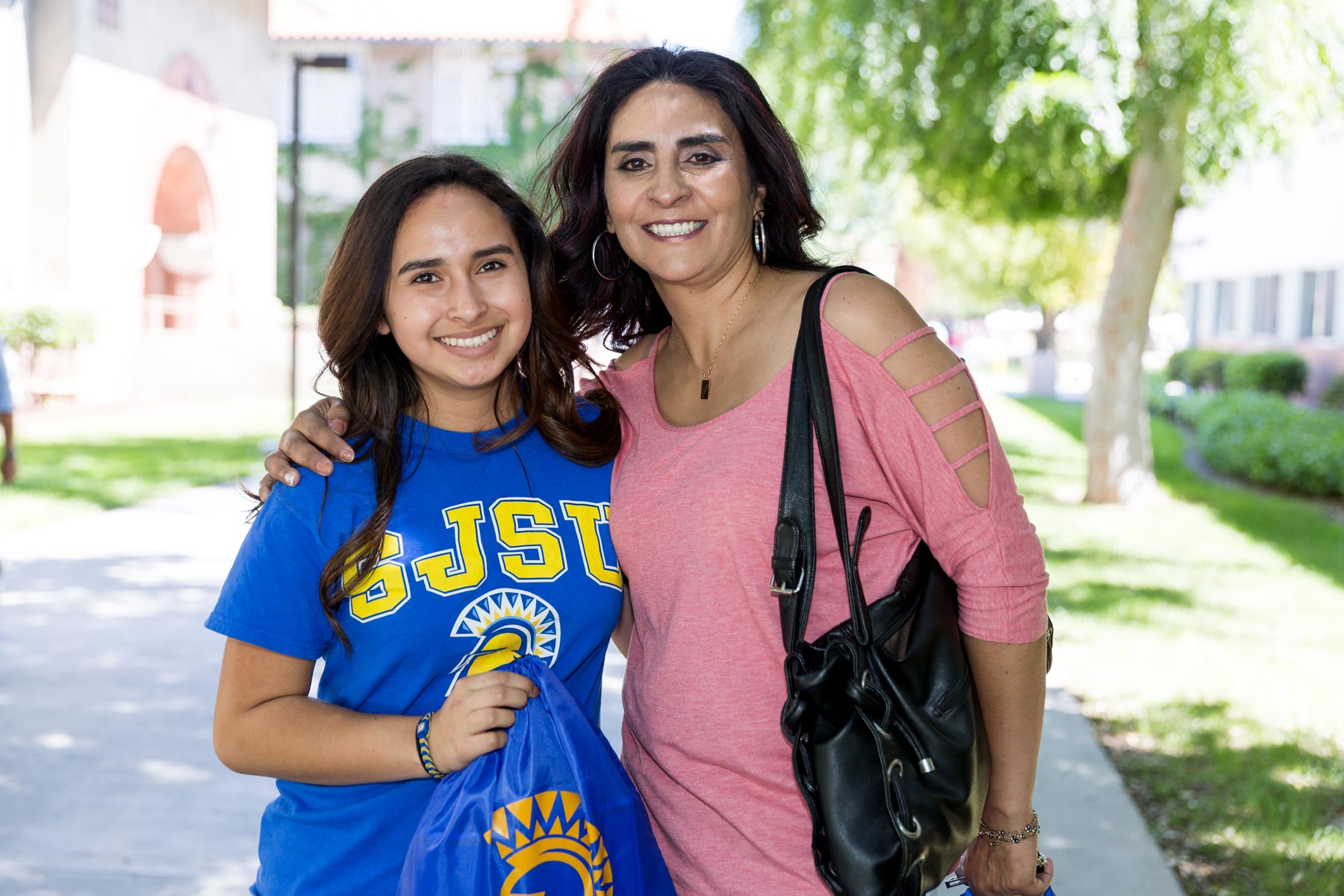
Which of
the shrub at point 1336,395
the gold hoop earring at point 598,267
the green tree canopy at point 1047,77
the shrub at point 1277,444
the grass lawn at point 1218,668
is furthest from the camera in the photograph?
the shrub at point 1336,395

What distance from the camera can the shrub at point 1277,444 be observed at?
12469mm

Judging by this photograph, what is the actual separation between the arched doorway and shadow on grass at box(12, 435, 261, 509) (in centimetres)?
819

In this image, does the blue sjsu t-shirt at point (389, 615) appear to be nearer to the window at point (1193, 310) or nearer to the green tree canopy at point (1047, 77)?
the green tree canopy at point (1047, 77)

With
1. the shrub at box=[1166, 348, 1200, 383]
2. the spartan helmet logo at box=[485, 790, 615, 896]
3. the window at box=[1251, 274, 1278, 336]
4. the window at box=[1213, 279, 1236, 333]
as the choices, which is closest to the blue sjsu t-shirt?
the spartan helmet logo at box=[485, 790, 615, 896]

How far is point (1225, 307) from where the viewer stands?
93.8 ft

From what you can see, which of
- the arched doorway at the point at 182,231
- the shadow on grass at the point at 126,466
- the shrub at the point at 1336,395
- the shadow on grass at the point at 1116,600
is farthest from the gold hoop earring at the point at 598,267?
the arched doorway at the point at 182,231

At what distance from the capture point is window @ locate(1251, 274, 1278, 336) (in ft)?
78.9

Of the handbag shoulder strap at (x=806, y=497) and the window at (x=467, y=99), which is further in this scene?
the window at (x=467, y=99)

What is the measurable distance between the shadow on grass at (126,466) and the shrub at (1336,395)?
1360cm

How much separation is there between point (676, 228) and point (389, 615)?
33.7 inches

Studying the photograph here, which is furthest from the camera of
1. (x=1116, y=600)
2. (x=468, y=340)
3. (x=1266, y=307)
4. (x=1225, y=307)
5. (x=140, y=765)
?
(x=1225, y=307)

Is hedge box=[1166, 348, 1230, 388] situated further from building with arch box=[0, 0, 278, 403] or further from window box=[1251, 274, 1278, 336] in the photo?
building with arch box=[0, 0, 278, 403]

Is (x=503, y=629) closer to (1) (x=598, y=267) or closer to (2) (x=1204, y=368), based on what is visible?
(1) (x=598, y=267)

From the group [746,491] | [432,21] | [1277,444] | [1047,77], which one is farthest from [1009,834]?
[432,21]
